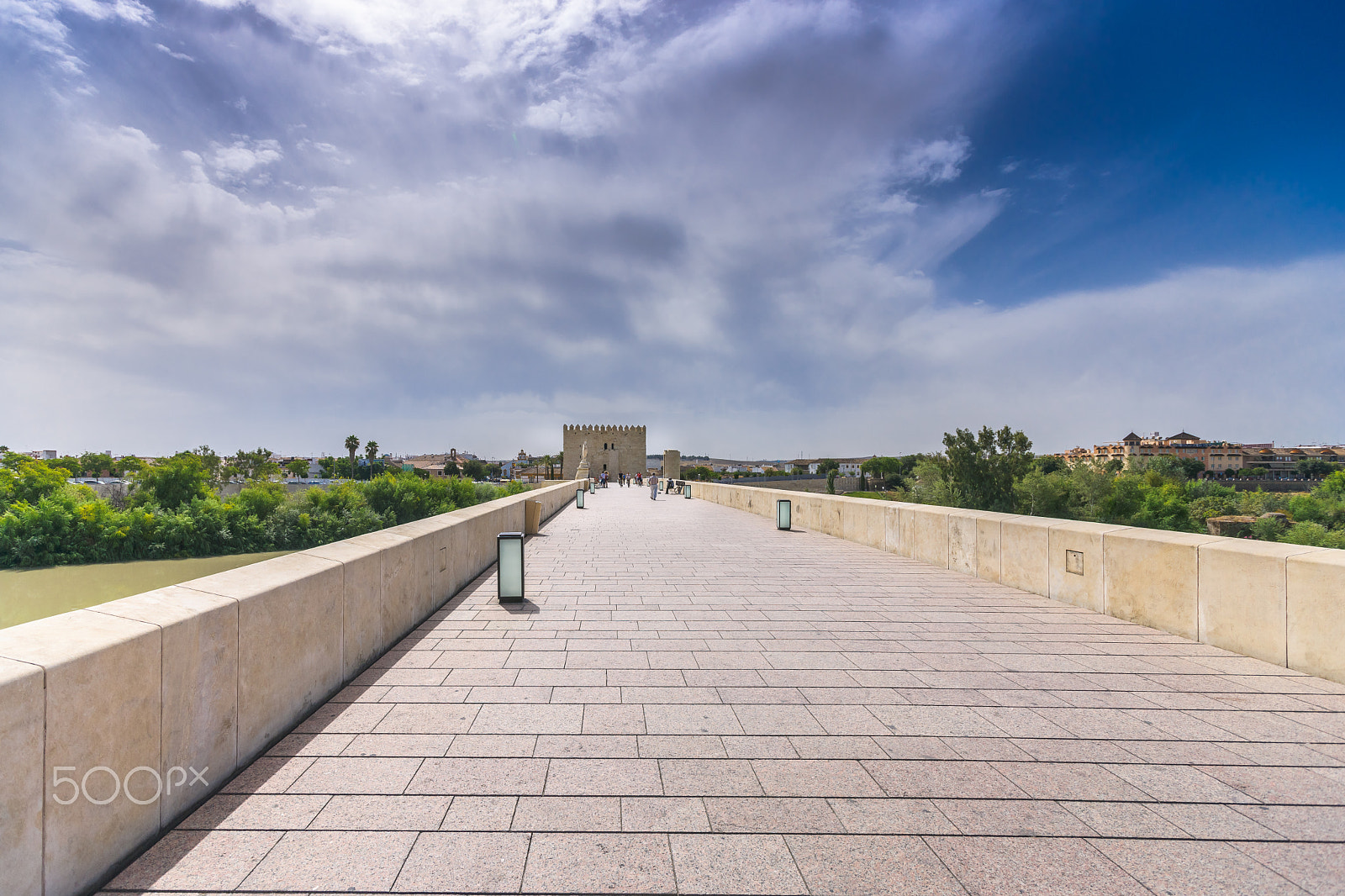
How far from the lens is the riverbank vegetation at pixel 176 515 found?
72.5 ft

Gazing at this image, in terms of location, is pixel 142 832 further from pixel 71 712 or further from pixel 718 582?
pixel 718 582

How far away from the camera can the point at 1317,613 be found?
4039 mm

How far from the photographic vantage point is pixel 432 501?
32.0 metres

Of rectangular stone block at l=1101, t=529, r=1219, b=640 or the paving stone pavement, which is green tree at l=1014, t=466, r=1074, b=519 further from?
the paving stone pavement

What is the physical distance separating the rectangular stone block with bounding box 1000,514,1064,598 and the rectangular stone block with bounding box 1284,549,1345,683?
2.33 m

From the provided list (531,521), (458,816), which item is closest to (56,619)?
(458,816)

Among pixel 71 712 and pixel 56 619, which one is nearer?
pixel 71 712

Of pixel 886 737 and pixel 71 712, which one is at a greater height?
pixel 71 712

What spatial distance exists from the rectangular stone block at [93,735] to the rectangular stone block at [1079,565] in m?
6.97

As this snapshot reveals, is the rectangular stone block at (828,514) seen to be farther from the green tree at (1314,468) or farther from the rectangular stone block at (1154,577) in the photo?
the green tree at (1314,468)

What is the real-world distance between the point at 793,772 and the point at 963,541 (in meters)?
6.09

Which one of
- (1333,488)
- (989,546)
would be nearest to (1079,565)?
(989,546)

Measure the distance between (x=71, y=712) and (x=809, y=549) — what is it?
377 inches

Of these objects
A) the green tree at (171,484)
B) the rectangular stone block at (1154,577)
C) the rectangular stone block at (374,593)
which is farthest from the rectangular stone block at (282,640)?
the green tree at (171,484)
